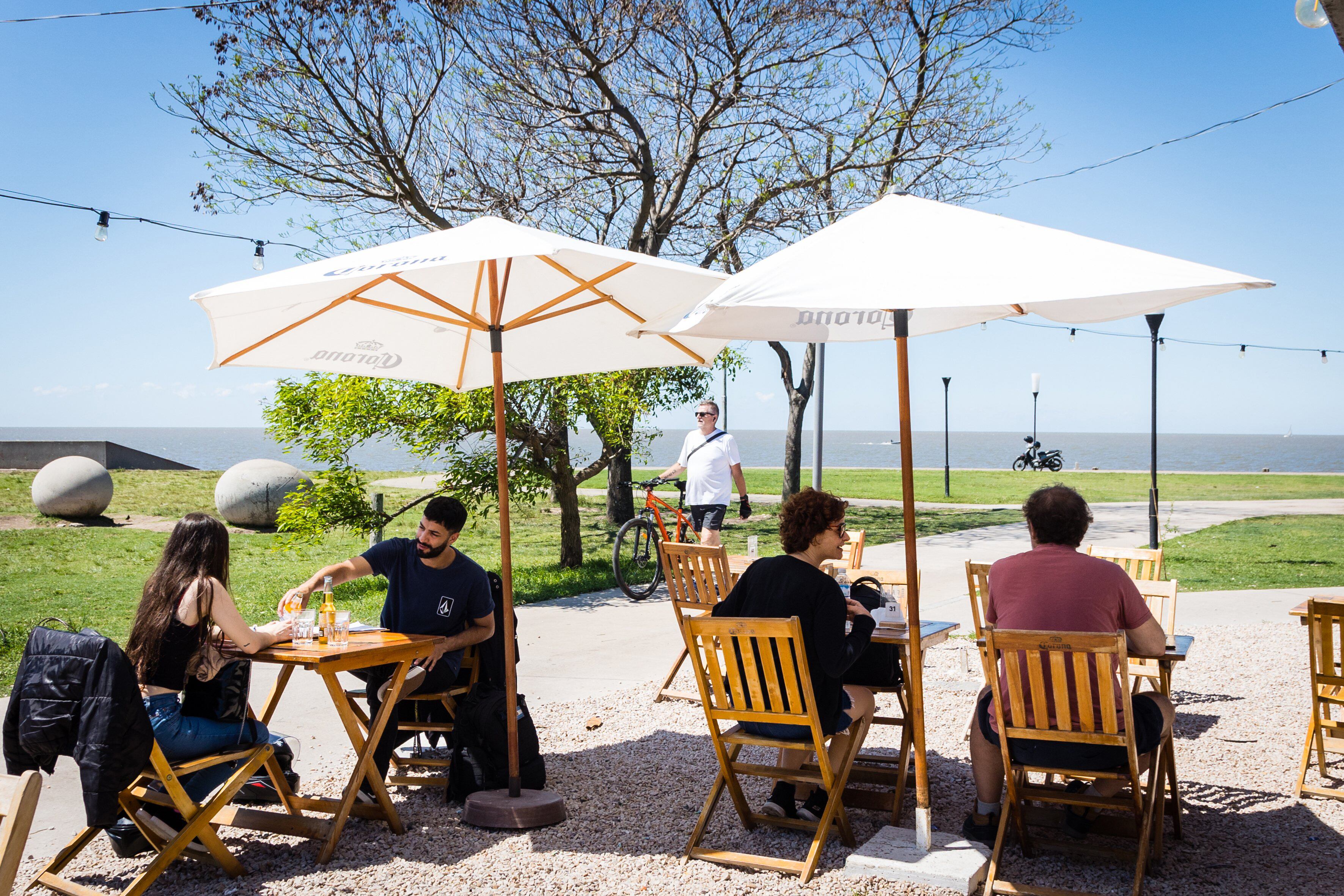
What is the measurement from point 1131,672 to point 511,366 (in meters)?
3.87

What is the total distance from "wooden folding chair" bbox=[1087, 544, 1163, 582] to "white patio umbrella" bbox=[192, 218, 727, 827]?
9.11 feet

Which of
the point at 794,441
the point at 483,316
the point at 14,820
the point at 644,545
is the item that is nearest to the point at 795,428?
the point at 794,441

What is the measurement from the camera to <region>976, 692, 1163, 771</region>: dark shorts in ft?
12.7

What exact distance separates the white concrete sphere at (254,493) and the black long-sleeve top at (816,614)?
15631 millimetres

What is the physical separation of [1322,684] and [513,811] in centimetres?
377

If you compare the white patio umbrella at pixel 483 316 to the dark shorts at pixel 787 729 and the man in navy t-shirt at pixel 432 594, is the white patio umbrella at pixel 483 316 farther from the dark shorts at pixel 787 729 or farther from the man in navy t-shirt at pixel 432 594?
the dark shorts at pixel 787 729

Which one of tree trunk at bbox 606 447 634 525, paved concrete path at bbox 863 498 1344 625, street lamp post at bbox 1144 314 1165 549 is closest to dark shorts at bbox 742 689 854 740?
paved concrete path at bbox 863 498 1344 625

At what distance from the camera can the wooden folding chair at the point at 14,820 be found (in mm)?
2568

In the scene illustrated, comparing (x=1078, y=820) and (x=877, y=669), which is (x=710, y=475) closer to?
(x=877, y=669)

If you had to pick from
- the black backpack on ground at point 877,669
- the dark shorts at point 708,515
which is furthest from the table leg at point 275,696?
the dark shorts at point 708,515

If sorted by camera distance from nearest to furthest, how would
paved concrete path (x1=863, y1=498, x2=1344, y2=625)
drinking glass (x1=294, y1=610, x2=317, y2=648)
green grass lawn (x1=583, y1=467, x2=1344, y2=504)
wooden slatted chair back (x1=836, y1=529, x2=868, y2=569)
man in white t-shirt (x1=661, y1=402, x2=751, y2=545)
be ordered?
drinking glass (x1=294, y1=610, x2=317, y2=648) → wooden slatted chair back (x1=836, y1=529, x2=868, y2=569) → man in white t-shirt (x1=661, y1=402, x2=751, y2=545) → paved concrete path (x1=863, y1=498, x2=1344, y2=625) → green grass lawn (x1=583, y1=467, x2=1344, y2=504)

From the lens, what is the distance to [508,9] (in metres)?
14.4

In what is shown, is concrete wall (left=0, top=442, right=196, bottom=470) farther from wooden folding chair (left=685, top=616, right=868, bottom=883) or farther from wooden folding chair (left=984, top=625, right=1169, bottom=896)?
A: wooden folding chair (left=984, top=625, right=1169, bottom=896)

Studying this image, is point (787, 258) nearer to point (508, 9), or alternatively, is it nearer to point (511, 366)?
point (511, 366)
